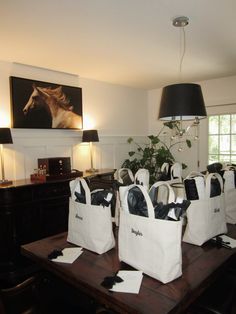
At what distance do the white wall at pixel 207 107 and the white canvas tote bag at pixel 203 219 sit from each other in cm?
316

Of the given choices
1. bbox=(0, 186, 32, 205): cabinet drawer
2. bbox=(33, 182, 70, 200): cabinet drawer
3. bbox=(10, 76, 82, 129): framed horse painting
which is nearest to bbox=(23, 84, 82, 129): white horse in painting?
bbox=(10, 76, 82, 129): framed horse painting

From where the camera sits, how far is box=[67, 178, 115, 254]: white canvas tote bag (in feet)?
5.03

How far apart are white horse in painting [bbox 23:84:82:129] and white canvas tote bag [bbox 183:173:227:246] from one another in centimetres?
262

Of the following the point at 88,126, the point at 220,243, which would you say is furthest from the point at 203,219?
the point at 88,126

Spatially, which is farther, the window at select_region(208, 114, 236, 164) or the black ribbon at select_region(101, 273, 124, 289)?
the window at select_region(208, 114, 236, 164)

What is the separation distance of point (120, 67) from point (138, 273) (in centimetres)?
296

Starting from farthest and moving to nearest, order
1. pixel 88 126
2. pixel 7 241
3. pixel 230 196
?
pixel 88 126 < pixel 7 241 < pixel 230 196

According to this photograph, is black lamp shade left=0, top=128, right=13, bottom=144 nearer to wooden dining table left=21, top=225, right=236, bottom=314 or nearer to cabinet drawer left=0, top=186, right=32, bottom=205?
cabinet drawer left=0, top=186, right=32, bottom=205

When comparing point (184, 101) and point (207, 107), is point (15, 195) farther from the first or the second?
point (207, 107)

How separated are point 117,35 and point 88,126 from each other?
1.93 metres

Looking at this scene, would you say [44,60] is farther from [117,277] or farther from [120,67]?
[117,277]

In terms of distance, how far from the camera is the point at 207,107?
15.2 ft

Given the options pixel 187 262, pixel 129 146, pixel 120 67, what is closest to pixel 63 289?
pixel 187 262

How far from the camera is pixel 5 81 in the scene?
10.6ft
